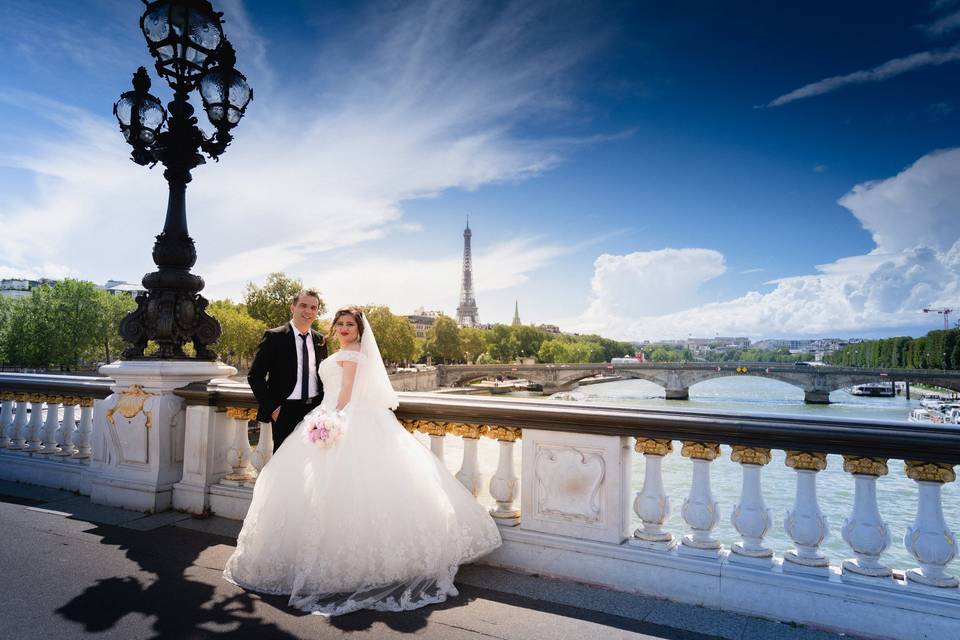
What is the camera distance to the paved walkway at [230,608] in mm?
3215

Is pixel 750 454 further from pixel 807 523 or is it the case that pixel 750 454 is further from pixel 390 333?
pixel 390 333

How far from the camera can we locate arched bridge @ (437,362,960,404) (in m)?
64.2

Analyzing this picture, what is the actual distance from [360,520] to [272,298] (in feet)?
204

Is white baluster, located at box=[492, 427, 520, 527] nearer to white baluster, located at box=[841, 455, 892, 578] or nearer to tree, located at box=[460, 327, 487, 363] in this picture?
white baluster, located at box=[841, 455, 892, 578]

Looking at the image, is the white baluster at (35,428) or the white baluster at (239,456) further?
the white baluster at (35,428)

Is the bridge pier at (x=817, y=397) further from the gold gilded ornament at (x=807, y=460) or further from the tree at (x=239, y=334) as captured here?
the gold gilded ornament at (x=807, y=460)

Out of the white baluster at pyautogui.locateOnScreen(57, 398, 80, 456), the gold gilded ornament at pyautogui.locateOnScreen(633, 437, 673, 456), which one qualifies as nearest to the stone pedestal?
the white baluster at pyautogui.locateOnScreen(57, 398, 80, 456)

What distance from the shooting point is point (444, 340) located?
98.4 meters

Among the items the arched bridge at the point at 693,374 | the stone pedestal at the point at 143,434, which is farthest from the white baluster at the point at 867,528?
the arched bridge at the point at 693,374

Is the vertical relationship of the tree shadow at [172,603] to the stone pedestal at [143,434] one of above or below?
below

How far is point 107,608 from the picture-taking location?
342cm

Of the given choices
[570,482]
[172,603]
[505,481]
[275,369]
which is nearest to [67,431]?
[275,369]

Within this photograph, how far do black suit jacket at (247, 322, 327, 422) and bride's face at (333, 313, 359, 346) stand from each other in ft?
2.11

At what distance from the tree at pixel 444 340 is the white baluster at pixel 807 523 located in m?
94.5
